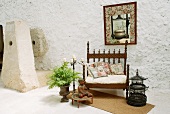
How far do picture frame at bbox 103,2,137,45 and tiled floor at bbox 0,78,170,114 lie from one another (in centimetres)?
118

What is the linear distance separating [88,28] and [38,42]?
1.50 metres

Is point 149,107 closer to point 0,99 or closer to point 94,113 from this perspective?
point 94,113

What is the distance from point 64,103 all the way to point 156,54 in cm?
212

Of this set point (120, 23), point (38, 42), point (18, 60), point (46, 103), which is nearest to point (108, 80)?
point (46, 103)

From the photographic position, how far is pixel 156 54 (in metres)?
3.24

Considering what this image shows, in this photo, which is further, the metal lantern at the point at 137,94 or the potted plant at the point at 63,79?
the potted plant at the point at 63,79

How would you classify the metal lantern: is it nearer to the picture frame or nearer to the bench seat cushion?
the bench seat cushion

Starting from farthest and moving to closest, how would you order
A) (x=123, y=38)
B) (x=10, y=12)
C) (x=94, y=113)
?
(x=10, y=12), (x=123, y=38), (x=94, y=113)

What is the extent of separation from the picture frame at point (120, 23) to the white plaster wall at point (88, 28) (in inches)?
4.1

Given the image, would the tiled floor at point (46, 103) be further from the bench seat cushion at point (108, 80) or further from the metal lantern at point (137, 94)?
the bench seat cushion at point (108, 80)

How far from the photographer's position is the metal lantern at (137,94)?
2.61 metres

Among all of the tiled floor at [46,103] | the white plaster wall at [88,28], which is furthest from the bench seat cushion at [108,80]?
the white plaster wall at [88,28]

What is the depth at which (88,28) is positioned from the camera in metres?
3.87

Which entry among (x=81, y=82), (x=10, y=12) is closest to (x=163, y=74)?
(x=81, y=82)
